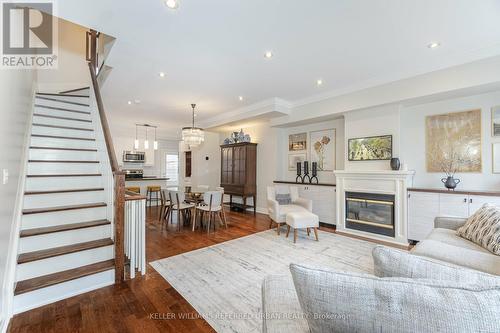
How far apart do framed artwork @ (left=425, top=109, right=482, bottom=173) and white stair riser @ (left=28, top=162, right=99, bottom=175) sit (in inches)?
217

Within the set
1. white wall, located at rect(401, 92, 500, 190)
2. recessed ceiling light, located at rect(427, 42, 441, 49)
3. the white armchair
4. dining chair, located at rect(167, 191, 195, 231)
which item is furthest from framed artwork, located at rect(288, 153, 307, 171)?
recessed ceiling light, located at rect(427, 42, 441, 49)

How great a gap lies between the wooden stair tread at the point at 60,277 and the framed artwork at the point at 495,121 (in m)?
5.45

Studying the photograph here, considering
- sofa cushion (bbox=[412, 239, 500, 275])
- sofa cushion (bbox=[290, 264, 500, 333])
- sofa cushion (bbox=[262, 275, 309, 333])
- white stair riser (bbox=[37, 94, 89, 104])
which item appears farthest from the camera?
white stair riser (bbox=[37, 94, 89, 104])

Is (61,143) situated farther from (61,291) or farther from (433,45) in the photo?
(433,45)

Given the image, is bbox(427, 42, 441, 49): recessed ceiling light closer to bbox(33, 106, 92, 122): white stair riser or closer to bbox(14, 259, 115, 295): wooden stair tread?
bbox(14, 259, 115, 295): wooden stair tread

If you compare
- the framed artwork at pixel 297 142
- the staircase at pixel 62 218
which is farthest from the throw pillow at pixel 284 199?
the staircase at pixel 62 218

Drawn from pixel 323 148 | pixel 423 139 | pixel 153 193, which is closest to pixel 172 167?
pixel 153 193

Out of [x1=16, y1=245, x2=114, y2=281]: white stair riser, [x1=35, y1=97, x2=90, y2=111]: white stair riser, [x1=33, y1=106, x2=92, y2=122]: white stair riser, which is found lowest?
[x1=16, y1=245, x2=114, y2=281]: white stair riser

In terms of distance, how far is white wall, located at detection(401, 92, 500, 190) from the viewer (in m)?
3.30

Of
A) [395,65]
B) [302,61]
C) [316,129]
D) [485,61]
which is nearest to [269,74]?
[302,61]

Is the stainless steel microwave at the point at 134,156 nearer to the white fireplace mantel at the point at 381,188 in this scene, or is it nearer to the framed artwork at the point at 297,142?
the framed artwork at the point at 297,142

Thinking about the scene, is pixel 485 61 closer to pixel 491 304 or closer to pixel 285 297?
pixel 491 304

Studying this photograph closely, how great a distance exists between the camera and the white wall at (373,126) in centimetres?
392

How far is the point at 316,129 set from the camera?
546 cm
